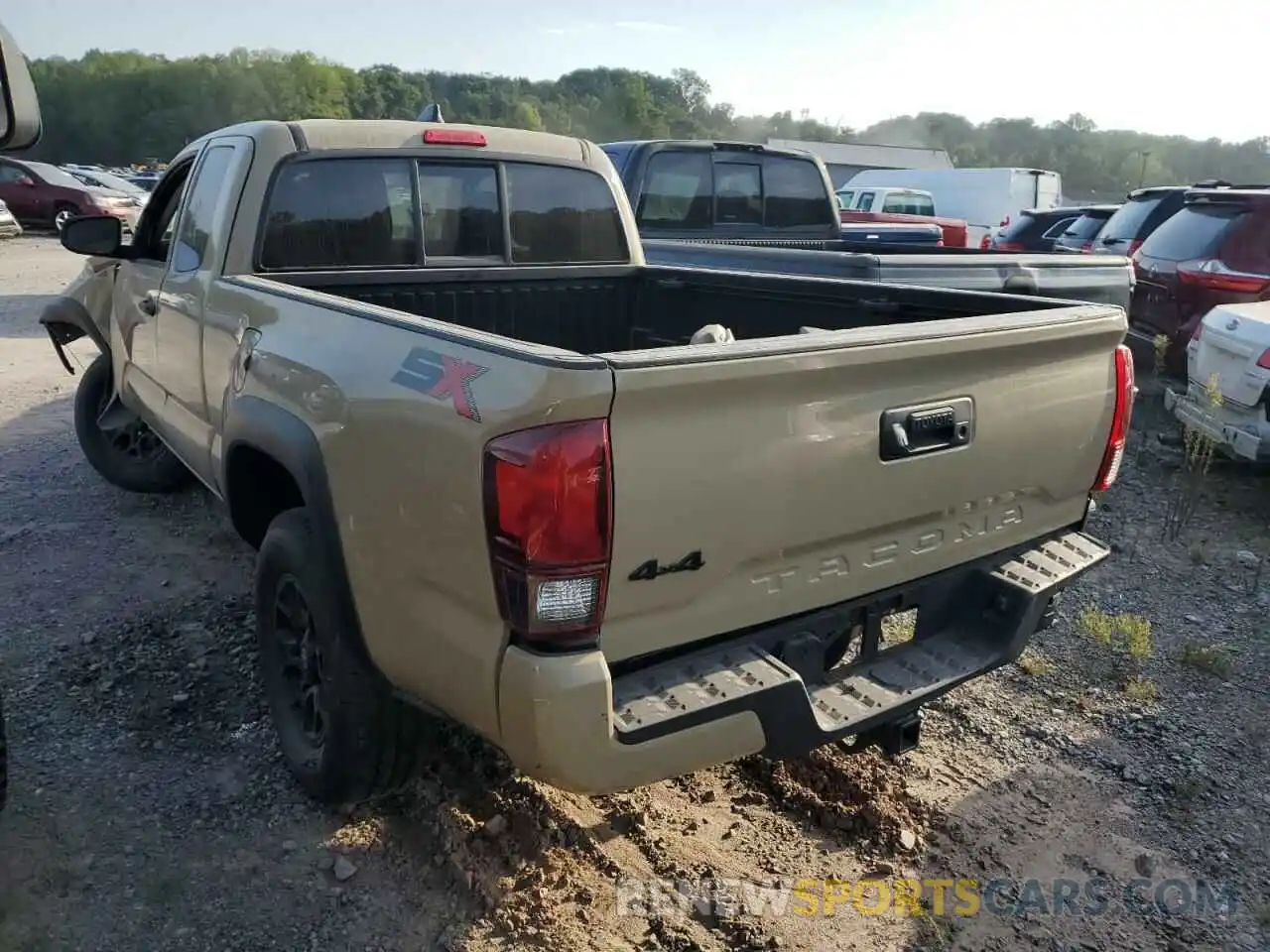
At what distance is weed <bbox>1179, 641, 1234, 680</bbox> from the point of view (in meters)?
4.18

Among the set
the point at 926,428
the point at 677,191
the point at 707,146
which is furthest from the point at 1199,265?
the point at 926,428

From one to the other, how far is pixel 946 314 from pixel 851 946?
6.69 feet

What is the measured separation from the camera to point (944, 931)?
2703 mm

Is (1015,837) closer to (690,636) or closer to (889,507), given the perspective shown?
(889,507)

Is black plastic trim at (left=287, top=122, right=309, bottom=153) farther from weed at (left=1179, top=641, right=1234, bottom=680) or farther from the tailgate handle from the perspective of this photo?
weed at (left=1179, top=641, right=1234, bottom=680)

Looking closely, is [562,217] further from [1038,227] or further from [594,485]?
[1038,227]

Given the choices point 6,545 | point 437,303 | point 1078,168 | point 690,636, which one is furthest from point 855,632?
point 1078,168

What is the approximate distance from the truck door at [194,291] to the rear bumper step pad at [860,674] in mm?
2274

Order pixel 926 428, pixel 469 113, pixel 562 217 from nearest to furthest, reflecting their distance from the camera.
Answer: pixel 926 428, pixel 562 217, pixel 469 113

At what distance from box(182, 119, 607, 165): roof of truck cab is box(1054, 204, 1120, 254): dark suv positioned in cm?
934

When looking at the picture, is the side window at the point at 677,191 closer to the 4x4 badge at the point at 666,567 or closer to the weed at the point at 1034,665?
the weed at the point at 1034,665

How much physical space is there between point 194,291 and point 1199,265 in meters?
7.03

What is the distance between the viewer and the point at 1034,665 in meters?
4.17

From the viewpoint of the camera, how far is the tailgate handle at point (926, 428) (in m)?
2.48
